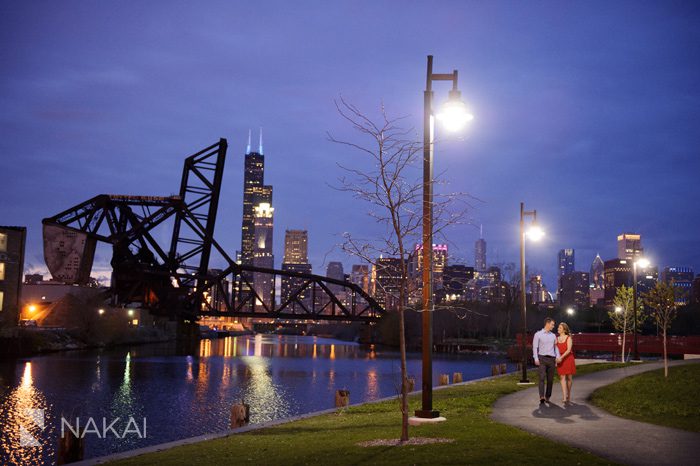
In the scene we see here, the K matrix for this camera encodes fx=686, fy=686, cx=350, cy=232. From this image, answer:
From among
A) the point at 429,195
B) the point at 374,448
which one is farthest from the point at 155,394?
the point at 374,448

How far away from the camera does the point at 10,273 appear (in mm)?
75625

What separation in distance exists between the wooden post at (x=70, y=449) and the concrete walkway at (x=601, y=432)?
918cm

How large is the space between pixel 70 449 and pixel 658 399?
581 inches

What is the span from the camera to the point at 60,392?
36.2m

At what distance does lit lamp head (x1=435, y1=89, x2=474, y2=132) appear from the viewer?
14672 millimetres

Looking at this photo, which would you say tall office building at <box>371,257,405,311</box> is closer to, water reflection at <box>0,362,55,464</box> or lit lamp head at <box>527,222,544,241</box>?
water reflection at <box>0,362,55,464</box>

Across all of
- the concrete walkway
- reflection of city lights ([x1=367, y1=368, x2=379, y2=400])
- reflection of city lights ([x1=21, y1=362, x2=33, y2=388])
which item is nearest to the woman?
the concrete walkway

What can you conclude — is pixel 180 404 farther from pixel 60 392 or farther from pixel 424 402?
pixel 424 402

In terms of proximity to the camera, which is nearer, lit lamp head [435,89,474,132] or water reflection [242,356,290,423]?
lit lamp head [435,89,474,132]

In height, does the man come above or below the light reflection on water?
above

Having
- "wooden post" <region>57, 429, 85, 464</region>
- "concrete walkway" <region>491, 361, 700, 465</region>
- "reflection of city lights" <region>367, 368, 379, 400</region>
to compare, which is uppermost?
"concrete walkway" <region>491, 361, 700, 465</region>

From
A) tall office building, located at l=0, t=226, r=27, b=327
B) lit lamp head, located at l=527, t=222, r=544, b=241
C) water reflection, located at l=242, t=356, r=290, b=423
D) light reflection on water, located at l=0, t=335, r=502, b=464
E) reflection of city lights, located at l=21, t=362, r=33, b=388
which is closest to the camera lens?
light reflection on water, located at l=0, t=335, r=502, b=464

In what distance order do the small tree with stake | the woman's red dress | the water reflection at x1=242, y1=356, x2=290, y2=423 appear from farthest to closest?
the small tree with stake, the water reflection at x1=242, y1=356, x2=290, y2=423, the woman's red dress

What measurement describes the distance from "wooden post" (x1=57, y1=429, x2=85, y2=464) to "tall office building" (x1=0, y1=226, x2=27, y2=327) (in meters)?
67.2
